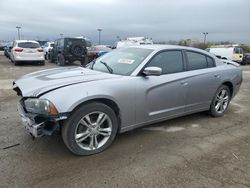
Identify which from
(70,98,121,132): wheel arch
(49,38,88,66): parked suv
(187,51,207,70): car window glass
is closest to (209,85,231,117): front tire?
(187,51,207,70): car window glass

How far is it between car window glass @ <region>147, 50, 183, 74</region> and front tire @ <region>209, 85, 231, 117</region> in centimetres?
125

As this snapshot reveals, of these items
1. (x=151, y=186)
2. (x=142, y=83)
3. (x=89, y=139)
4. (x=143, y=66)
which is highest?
(x=143, y=66)

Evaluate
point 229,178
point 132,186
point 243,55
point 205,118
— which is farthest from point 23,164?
point 243,55

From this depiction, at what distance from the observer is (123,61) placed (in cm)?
426

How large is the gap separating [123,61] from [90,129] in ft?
4.50

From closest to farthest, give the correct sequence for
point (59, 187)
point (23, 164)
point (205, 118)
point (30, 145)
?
point (59, 187)
point (23, 164)
point (30, 145)
point (205, 118)

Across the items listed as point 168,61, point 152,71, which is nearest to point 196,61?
point 168,61

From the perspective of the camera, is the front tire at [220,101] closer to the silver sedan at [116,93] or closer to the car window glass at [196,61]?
the silver sedan at [116,93]

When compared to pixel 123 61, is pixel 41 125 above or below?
below

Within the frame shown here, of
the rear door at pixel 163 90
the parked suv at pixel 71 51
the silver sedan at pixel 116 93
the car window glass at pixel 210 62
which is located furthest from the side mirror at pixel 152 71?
the parked suv at pixel 71 51

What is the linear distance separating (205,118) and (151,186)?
9.43 feet

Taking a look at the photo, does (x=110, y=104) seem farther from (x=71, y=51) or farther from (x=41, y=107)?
(x=71, y=51)

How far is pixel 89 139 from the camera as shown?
138 inches

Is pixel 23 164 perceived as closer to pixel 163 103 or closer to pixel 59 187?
pixel 59 187
